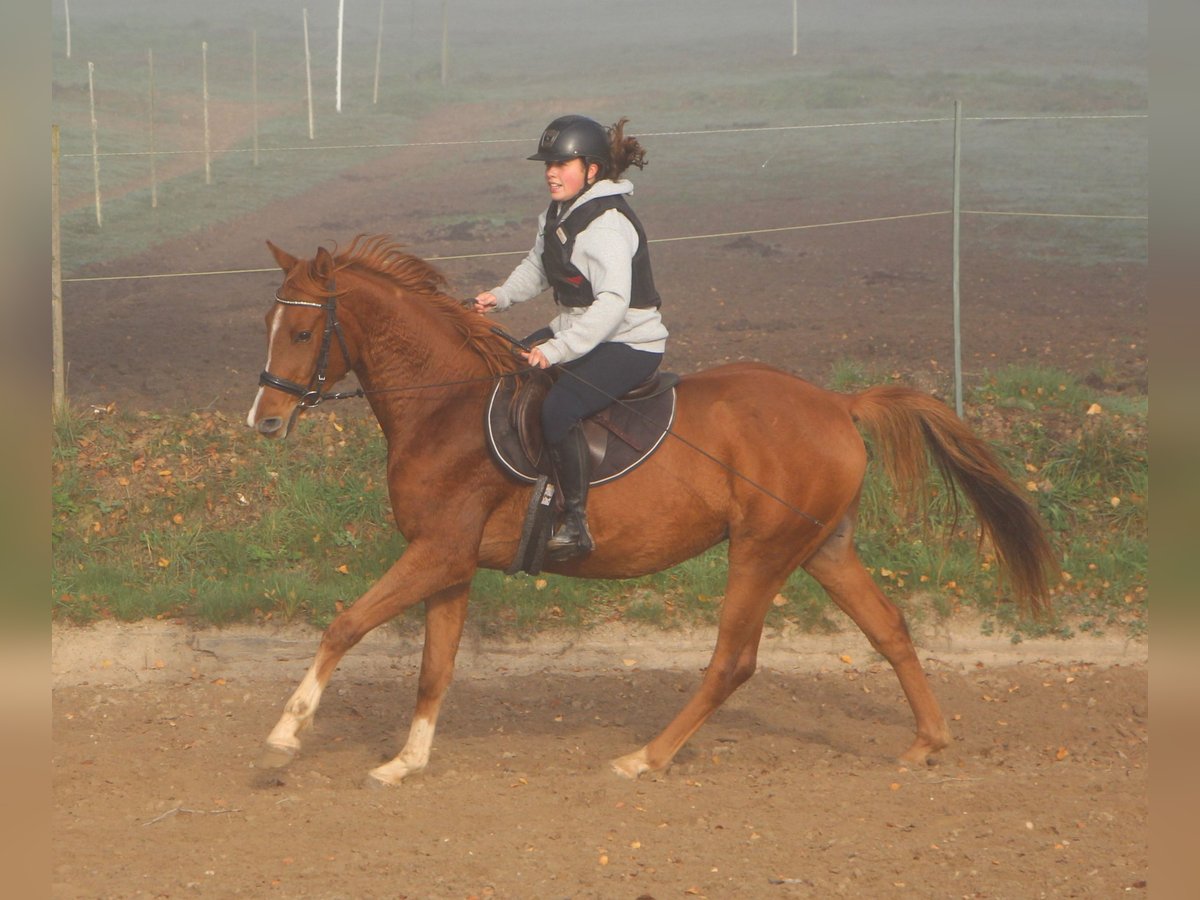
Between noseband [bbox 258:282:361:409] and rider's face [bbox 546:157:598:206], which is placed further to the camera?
rider's face [bbox 546:157:598:206]

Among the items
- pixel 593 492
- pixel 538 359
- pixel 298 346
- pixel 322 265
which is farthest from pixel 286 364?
pixel 593 492

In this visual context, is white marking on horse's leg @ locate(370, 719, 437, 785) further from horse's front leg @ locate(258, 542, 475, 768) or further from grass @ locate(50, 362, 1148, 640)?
grass @ locate(50, 362, 1148, 640)

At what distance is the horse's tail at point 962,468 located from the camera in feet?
21.1

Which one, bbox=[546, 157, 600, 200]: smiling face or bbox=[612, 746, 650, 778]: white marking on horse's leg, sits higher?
bbox=[546, 157, 600, 200]: smiling face

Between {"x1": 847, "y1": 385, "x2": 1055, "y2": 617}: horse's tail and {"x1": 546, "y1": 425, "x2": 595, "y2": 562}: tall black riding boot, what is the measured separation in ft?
4.65

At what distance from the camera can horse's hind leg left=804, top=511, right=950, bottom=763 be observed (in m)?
6.41

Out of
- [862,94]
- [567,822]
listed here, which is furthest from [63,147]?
[567,822]

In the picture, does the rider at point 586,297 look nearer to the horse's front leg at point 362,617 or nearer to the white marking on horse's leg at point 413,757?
the horse's front leg at point 362,617

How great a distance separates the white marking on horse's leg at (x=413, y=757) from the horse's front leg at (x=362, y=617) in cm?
49

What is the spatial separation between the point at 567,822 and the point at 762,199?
14.1 m

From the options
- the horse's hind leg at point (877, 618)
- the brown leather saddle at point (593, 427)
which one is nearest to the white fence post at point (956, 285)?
the horse's hind leg at point (877, 618)

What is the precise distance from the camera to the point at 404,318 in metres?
5.81

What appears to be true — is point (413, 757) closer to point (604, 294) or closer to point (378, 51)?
point (604, 294)

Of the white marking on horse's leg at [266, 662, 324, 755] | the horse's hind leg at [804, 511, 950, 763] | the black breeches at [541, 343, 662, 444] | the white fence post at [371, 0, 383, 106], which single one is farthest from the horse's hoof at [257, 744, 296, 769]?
the white fence post at [371, 0, 383, 106]
